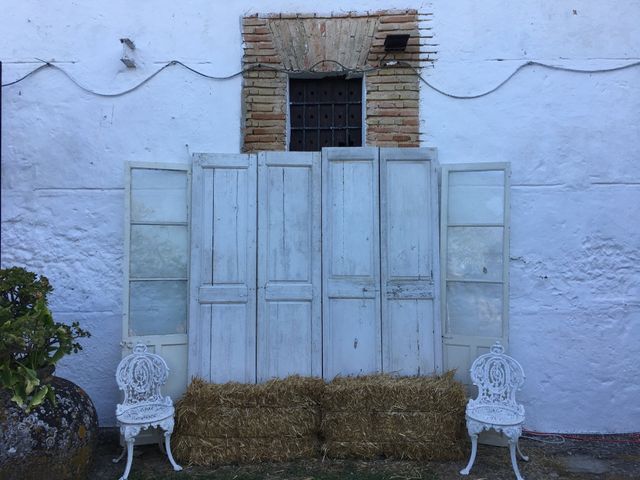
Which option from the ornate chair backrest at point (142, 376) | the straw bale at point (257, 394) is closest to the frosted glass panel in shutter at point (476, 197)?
the straw bale at point (257, 394)

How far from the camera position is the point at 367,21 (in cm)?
429

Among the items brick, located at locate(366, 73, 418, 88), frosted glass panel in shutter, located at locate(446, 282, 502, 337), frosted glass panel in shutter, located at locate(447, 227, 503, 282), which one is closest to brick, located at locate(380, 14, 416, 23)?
brick, located at locate(366, 73, 418, 88)

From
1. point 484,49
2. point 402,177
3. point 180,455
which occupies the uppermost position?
point 484,49

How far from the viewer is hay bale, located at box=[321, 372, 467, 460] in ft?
12.0

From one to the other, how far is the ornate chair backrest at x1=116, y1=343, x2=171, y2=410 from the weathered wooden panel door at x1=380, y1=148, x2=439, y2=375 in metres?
1.72

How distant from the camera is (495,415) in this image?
11.6 ft

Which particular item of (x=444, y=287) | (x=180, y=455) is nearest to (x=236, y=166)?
(x=444, y=287)

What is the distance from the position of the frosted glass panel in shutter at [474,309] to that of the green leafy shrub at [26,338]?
9.27 ft

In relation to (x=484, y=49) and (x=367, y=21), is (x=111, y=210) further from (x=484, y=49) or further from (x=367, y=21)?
(x=484, y=49)

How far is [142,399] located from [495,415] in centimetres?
256

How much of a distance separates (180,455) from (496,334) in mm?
2560

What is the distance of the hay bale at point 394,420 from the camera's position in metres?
3.64

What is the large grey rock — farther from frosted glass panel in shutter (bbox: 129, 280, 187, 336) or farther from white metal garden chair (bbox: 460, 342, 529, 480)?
white metal garden chair (bbox: 460, 342, 529, 480)

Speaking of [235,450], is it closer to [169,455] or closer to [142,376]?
[169,455]
